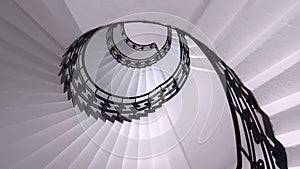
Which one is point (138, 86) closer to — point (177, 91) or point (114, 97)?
point (114, 97)

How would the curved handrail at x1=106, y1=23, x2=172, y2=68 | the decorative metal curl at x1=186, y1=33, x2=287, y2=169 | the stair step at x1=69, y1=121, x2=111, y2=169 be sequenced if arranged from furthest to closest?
the curved handrail at x1=106, y1=23, x2=172, y2=68 → the stair step at x1=69, y1=121, x2=111, y2=169 → the decorative metal curl at x1=186, y1=33, x2=287, y2=169

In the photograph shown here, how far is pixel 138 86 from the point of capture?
6289mm

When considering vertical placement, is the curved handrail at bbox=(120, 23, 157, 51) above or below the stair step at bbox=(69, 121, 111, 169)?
above

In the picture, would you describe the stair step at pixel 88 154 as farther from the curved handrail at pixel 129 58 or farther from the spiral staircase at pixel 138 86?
the curved handrail at pixel 129 58

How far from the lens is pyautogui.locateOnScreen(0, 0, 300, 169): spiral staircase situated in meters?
1.77

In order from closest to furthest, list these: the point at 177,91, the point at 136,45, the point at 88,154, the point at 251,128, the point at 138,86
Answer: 1. the point at 251,128
2. the point at 88,154
3. the point at 177,91
4. the point at 138,86
5. the point at 136,45

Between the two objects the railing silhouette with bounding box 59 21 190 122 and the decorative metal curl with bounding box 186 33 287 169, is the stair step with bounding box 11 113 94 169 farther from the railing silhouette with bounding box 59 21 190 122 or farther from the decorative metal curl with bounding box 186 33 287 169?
the decorative metal curl with bounding box 186 33 287 169

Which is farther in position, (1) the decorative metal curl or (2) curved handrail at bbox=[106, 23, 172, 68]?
(2) curved handrail at bbox=[106, 23, 172, 68]

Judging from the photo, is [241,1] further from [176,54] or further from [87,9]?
[176,54]

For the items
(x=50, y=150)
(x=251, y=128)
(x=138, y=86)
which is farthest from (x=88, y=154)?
(x=251, y=128)

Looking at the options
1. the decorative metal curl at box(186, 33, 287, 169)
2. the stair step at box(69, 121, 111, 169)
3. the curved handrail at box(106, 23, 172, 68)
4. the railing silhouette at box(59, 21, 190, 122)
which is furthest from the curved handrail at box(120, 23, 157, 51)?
the decorative metal curl at box(186, 33, 287, 169)

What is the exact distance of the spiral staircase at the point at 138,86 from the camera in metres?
1.77

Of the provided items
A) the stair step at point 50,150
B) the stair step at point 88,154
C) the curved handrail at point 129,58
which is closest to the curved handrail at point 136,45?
the curved handrail at point 129,58

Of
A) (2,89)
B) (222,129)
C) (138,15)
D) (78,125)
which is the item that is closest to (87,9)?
(138,15)
